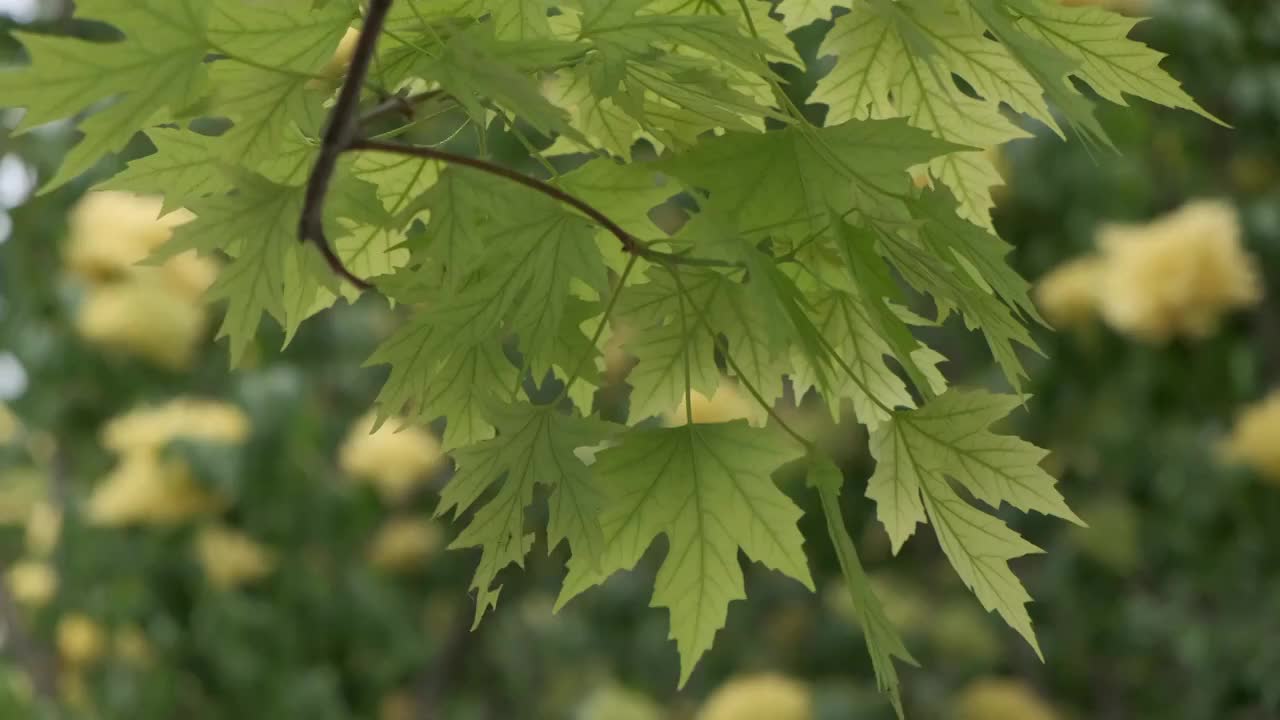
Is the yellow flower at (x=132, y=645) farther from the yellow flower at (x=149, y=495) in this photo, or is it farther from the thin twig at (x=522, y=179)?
the thin twig at (x=522, y=179)

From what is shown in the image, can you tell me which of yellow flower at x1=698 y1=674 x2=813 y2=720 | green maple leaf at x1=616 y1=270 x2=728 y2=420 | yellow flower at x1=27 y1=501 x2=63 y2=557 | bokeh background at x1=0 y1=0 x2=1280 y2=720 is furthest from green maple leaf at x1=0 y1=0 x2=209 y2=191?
yellow flower at x1=27 y1=501 x2=63 y2=557

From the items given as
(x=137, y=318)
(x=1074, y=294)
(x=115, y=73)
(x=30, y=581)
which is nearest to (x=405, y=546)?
(x=30, y=581)

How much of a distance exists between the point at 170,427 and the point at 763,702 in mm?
849

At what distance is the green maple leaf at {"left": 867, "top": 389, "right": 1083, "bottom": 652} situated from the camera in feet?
1.39

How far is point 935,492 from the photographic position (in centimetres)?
44

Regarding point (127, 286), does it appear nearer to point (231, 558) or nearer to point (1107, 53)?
point (231, 558)

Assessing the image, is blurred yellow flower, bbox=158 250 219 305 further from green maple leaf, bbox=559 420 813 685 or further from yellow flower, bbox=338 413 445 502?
green maple leaf, bbox=559 420 813 685

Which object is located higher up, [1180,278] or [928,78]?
[928,78]

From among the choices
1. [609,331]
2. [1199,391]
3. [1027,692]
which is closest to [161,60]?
[609,331]

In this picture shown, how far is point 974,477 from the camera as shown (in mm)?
437

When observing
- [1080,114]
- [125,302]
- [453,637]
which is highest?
[1080,114]

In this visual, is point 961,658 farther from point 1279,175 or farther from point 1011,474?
point 1011,474

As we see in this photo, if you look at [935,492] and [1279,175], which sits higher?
[935,492]

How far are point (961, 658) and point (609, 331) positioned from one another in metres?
2.07
